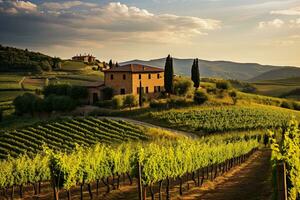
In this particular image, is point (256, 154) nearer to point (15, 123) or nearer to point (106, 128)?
point (106, 128)

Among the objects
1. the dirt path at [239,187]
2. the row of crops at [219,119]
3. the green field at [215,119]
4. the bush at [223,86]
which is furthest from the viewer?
the bush at [223,86]

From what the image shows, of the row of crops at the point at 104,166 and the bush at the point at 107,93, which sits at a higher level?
the bush at the point at 107,93

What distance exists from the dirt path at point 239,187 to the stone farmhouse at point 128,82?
97.5ft

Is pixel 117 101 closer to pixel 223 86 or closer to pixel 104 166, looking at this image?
pixel 223 86

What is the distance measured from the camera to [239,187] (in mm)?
24938

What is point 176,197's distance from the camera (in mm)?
21688

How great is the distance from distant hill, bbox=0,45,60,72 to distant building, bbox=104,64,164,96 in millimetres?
55422

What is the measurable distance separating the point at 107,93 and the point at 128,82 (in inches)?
140

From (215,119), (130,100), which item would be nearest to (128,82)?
(130,100)

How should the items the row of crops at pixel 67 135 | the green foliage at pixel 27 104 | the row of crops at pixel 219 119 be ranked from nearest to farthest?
the row of crops at pixel 67 135 → the row of crops at pixel 219 119 → the green foliage at pixel 27 104

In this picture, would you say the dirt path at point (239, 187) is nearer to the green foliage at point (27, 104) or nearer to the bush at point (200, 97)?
the bush at point (200, 97)

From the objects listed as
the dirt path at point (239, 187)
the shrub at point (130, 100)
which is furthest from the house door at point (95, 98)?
the dirt path at point (239, 187)

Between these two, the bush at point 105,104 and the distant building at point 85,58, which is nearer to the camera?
the bush at point 105,104

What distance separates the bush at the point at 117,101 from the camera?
185 feet
